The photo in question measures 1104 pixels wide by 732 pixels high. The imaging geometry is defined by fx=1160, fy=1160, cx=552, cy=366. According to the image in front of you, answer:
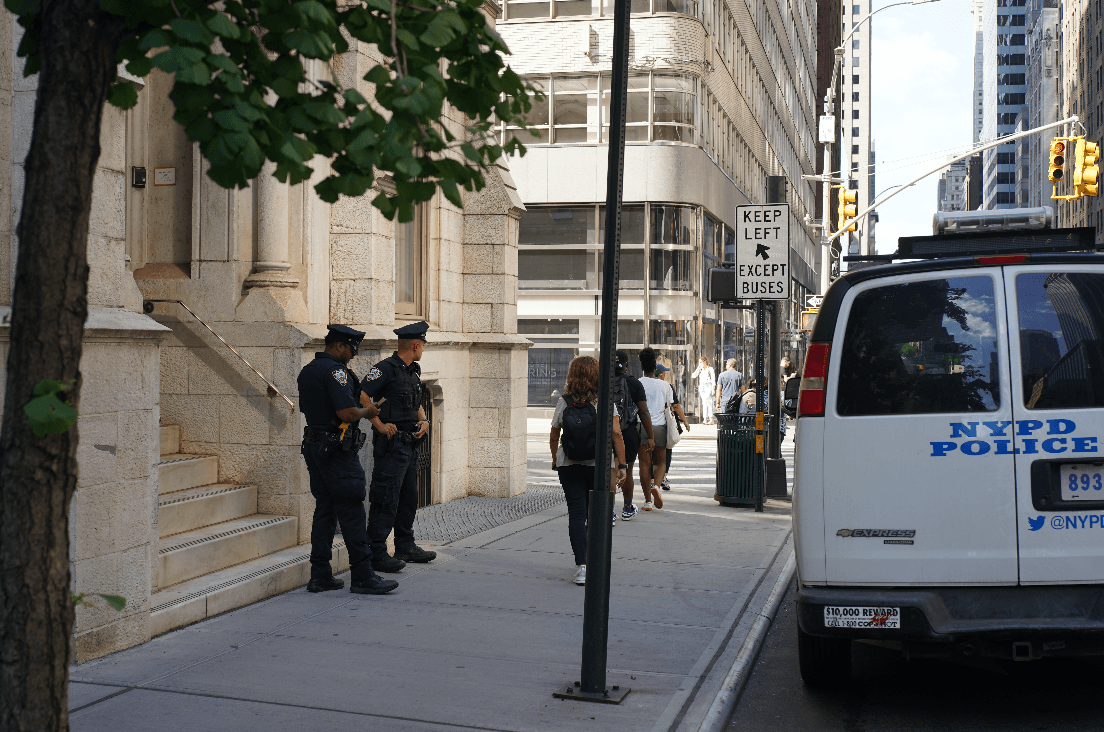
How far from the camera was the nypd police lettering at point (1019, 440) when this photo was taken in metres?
5.10

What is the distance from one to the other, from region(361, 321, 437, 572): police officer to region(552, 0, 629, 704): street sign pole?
10.2 feet

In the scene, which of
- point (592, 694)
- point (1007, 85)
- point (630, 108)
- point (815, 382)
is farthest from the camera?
point (1007, 85)

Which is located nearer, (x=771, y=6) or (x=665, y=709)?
(x=665, y=709)

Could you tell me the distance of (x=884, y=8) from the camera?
2941 cm

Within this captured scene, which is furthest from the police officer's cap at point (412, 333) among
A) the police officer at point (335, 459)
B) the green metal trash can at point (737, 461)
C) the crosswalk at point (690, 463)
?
the crosswalk at point (690, 463)

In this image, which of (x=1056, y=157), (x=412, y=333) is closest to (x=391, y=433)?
(x=412, y=333)

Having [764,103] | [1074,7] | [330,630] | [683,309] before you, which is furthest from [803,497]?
[1074,7]

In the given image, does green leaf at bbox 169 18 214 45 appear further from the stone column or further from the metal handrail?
the stone column

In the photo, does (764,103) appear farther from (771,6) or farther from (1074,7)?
(1074,7)

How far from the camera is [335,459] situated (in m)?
7.95

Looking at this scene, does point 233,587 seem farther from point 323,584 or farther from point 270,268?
point 270,268

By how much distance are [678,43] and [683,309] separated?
22.9 ft

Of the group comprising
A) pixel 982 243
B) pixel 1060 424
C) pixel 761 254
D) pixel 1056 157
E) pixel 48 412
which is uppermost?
pixel 1056 157

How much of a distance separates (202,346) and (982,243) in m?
5.96
